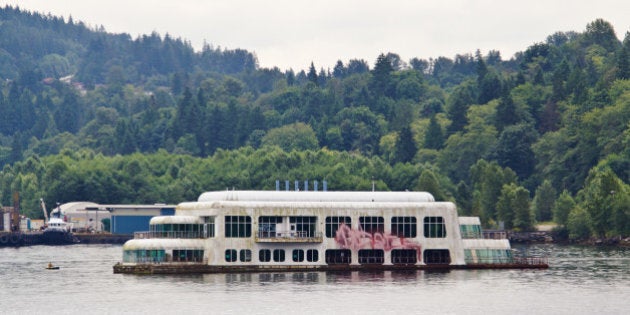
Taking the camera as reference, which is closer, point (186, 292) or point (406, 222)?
point (186, 292)

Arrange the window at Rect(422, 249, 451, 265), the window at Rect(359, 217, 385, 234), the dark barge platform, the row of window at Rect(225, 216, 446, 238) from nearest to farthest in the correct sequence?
the dark barge platform, the row of window at Rect(225, 216, 446, 238), the window at Rect(359, 217, 385, 234), the window at Rect(422, 249, 451, 265)

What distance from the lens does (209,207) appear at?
453 ft

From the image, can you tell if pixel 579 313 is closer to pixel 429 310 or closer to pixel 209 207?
pixel 429 310

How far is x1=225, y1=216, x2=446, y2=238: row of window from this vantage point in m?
137

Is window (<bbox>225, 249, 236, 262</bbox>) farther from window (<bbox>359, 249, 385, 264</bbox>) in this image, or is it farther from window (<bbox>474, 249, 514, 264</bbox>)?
window (<bbox>474, 249, 514, 264</bbox>)

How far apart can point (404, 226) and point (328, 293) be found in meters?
18.3

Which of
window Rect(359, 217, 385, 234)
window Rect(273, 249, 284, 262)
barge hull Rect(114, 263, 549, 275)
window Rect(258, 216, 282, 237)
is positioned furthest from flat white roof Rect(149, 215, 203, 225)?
window Rect(359, 217, 385, 234)

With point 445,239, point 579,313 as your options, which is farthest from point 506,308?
point 445,239

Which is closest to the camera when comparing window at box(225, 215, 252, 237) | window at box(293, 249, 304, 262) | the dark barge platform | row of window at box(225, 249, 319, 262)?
the dark barge platform

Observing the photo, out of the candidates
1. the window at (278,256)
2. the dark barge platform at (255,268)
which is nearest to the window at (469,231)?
the dark barge platform at (255,268)

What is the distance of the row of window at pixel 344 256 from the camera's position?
137875 millimetres

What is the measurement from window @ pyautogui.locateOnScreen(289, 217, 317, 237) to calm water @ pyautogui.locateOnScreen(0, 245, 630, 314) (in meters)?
3.88

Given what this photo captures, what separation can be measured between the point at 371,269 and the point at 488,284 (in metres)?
12.6

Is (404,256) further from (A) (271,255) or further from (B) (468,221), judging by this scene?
(A) (271,255)
